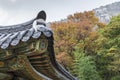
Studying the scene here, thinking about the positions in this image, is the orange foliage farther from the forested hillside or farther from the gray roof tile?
the gray roof tile

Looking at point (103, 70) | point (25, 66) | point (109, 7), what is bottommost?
point (103, 70)

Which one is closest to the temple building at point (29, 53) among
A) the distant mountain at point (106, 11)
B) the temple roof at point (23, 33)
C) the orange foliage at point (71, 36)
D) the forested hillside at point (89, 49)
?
the temple roof at point (23, 33)

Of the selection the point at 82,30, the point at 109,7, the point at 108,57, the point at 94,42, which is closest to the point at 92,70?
the point at 108,57

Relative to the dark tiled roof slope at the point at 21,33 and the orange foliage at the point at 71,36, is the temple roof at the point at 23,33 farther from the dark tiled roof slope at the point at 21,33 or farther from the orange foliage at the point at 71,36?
the orange foliage at the point at 71,36

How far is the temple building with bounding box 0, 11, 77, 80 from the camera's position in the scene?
405cm

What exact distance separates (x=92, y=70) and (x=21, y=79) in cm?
1970

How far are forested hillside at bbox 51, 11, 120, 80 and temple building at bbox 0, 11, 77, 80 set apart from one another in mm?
19145

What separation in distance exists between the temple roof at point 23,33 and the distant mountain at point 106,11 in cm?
6899

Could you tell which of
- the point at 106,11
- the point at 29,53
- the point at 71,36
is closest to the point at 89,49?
the point at 71,36

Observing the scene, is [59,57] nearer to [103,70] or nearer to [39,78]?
[103,70]

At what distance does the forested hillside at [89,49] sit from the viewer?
80.9 feet

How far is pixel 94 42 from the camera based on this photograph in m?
29.1

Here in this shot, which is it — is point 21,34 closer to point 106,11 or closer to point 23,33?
point 23,33

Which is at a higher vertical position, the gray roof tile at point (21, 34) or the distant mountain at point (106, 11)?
the distant mountain at point (106, 11)
